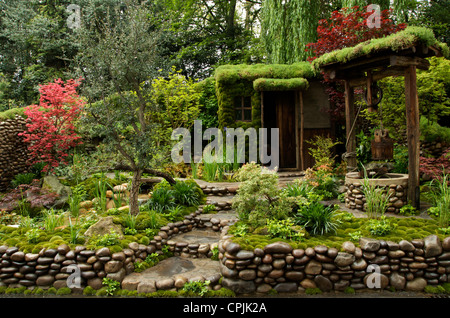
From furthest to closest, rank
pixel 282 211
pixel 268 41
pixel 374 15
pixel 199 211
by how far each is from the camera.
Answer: pixel 268 41, pixel 374 15, pixel 199 211, pixel 282 211

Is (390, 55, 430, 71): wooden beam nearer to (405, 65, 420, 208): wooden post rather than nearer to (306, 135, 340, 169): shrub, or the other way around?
(405, 65, 420, 208): wooden post

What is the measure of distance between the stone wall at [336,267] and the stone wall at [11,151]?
27.3 ft

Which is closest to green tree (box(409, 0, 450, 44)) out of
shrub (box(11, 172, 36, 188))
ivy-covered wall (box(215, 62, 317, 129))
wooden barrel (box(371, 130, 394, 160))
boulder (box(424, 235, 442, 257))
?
ivy-covered wall (box(215, 62, 317, 129))

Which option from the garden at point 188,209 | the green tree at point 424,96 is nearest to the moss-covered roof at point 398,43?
the garden at point 188,209

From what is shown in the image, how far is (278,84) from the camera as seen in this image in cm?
1001

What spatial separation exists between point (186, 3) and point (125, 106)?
12901mm

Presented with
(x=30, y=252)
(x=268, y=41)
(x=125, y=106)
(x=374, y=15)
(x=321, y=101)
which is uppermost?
(x=268, y=41)

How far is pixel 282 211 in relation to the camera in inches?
204

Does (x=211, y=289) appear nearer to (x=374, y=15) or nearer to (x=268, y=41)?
(x=374, y=15)

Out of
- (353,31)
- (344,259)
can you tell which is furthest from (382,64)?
(344,259)

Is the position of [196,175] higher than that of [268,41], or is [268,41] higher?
[268,41]

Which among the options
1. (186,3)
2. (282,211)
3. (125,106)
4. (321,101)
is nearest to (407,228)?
(282,211)

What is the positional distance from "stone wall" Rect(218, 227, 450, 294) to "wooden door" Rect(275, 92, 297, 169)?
7.04 metres

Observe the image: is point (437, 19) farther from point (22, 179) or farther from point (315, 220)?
point (22, 179)
